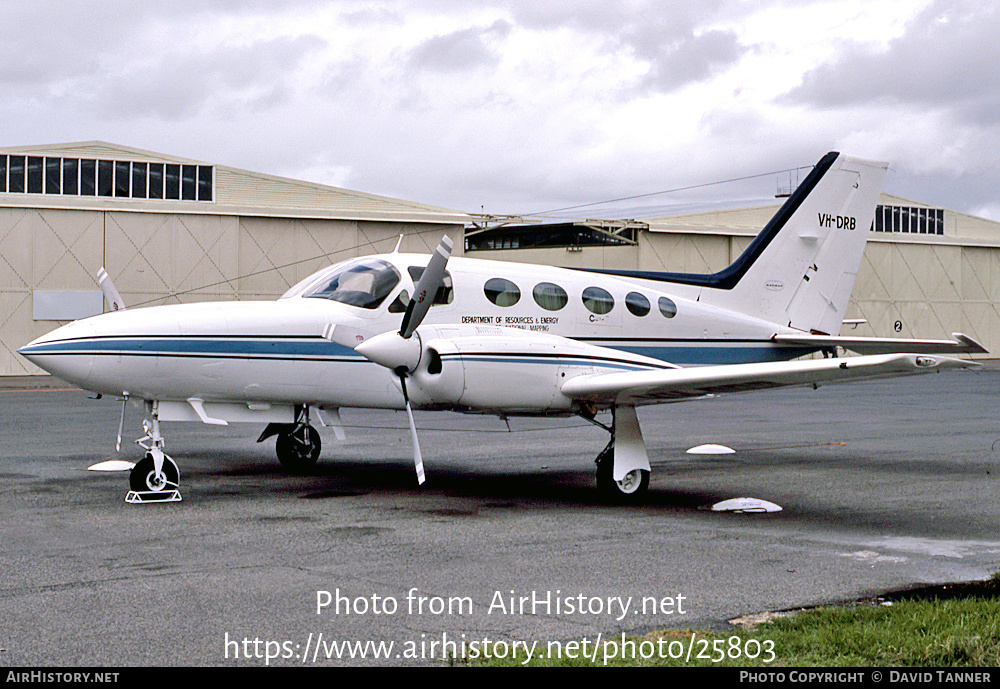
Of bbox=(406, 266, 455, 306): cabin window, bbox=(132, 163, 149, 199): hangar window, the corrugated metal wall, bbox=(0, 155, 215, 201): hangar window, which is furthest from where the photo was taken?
bbox=(132, 163, 149, 199): hangar window

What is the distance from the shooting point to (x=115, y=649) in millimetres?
5566

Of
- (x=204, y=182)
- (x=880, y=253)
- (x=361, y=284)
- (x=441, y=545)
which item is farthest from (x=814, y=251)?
(x=880, y=253)

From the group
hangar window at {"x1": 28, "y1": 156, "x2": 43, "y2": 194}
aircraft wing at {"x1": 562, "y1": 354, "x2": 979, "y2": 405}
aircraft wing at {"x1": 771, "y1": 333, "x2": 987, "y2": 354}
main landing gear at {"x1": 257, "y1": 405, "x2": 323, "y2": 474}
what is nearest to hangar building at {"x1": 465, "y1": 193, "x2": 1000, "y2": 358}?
hangar window at {"x1": 28, "y1": 156, "x2": 43, "y2": 194}

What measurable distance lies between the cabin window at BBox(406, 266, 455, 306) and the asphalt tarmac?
2213mm

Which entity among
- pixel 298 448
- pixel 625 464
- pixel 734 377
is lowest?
pixel 298 448

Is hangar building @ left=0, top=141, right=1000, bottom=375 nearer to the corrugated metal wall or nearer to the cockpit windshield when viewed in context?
the corrugated metal wall

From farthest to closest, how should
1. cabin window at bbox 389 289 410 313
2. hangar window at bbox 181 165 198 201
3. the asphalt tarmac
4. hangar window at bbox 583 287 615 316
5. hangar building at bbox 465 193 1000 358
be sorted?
1. hangar building at bbox 465 193 1000 358
2. hangar window at bbox 181 165 198 201
3. hangar window at bbox 583 287 615 316
4. cabin window at bbox 389 289 410 313
5. the asphalt tarmac

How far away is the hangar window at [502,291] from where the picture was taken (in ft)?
40.7

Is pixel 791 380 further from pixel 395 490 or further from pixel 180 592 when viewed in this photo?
pixel 180 592

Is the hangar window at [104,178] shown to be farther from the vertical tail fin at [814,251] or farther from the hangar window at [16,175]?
the vertical tail fin at [814,251]

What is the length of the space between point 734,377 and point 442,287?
3.62 metres

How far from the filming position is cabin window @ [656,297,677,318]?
13727 millimetres

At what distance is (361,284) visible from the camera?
1205cm

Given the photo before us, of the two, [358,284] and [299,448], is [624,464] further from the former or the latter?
[299,448]
